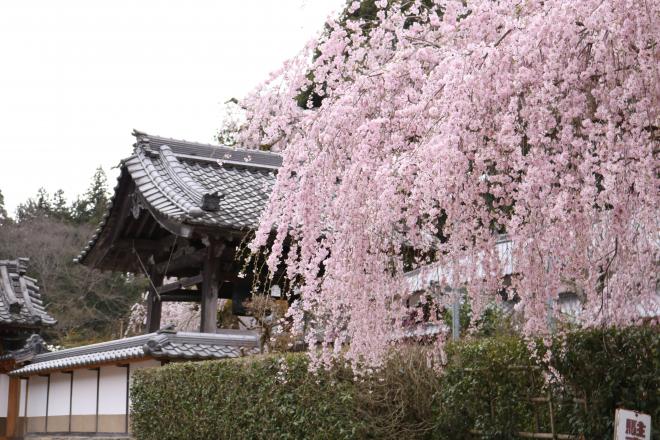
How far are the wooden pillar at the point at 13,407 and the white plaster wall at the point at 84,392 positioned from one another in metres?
3.40

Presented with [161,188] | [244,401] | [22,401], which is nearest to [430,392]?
[244,401]

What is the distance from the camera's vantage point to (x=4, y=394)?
17.5 meters

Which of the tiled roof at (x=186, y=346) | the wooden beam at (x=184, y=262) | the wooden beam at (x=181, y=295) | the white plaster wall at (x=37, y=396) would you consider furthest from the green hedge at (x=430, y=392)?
the white plaster wall at (x=37, y=396)

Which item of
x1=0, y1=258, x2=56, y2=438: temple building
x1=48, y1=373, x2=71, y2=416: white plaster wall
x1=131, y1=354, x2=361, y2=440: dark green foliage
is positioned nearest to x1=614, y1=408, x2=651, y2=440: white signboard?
x1=131, y1=354, x2=361, y2=440: dark green foliage

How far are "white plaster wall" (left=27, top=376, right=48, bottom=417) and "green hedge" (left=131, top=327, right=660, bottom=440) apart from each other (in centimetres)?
621

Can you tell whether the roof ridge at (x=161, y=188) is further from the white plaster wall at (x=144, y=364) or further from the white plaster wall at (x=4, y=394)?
the white plaster wall at (x=4, y=394)

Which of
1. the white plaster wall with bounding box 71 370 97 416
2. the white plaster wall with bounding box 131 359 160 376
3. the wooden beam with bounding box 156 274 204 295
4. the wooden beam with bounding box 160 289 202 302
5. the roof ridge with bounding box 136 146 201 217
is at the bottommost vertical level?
the white plaster wall with bounding box 71 370 97 416

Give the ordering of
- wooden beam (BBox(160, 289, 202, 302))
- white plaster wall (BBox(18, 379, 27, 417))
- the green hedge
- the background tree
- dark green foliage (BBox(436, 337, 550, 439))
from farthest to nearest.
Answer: the background tree → white plaster wall (BBox(18, 379, 27, 417)) → wooden beam (BBox(160, 289, 202, 302)) → dark green foliage (BBox(436, 337, 550, 439)) → the green hedge

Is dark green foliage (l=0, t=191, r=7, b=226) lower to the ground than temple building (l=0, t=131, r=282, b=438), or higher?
higher

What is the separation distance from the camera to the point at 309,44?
5367 mm

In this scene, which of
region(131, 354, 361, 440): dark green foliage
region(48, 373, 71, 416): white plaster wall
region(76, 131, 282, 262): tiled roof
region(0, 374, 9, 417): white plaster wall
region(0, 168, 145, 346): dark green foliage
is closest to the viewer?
region(131, 354, 361, 440): dark green foliage

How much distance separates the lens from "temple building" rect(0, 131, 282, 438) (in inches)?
418

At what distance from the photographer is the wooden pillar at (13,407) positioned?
56.0 feet

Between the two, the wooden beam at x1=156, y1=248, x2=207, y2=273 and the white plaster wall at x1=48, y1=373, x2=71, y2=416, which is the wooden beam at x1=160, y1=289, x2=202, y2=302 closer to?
the wooden beam at x1=156, y1=248, x2=207, y2=273
